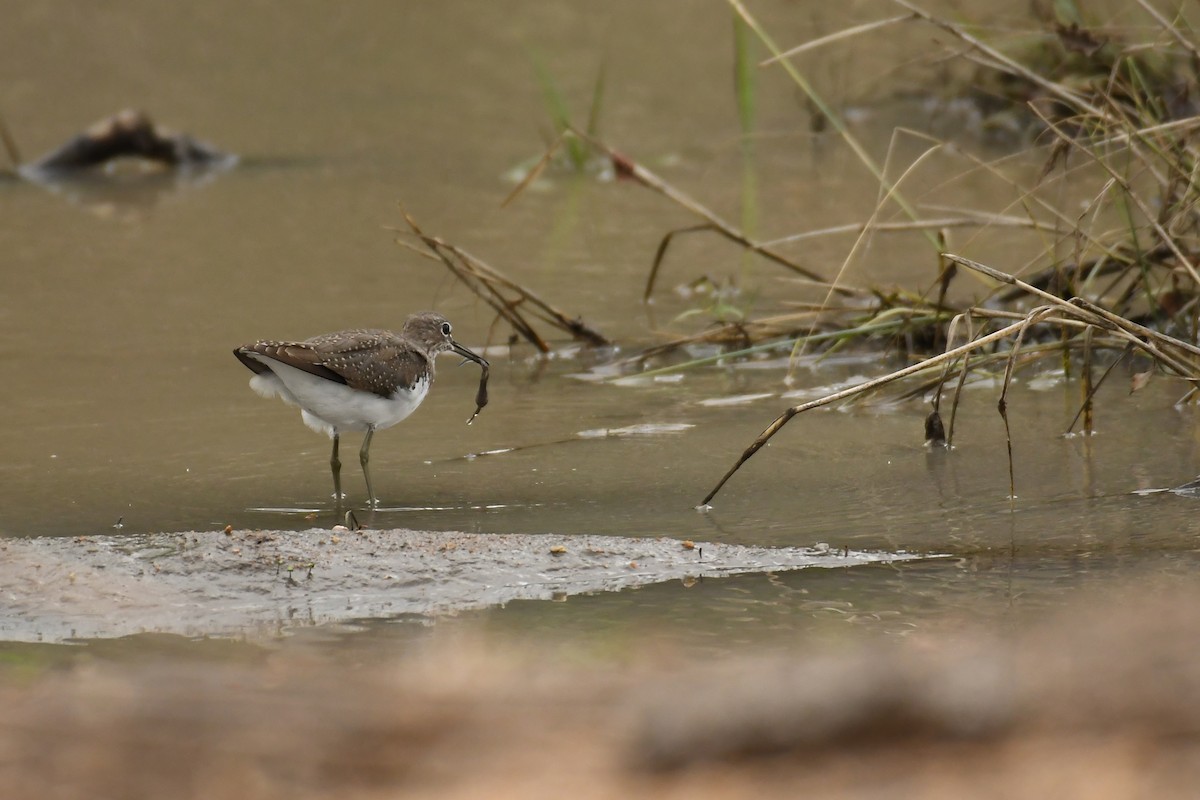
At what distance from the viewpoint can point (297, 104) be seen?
45.3 feet

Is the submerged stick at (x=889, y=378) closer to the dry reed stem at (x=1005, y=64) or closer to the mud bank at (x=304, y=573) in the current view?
the mud bank at (x=304, y=573)

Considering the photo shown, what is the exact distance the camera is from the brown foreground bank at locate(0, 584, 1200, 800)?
2051mm

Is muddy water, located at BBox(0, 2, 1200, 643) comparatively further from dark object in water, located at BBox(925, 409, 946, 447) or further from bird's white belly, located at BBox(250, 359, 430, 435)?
bird's white belly, located at BBox(250, 359, 430, 435)

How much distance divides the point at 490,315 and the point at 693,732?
6.08 meters

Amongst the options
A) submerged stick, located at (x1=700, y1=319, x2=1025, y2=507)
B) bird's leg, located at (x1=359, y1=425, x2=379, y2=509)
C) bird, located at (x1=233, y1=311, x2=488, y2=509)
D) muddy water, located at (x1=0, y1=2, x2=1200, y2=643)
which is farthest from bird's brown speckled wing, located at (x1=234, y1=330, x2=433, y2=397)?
submerged stick, located at (x1=700, y1=319, x2=1025, y2=507)

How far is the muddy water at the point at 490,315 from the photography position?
4.89 metres

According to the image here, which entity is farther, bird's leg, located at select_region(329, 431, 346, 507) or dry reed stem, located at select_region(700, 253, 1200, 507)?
bird's leg, located at select_region(329, 431, 346, 507)

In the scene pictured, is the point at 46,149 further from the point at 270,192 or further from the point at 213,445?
the point at 213,445

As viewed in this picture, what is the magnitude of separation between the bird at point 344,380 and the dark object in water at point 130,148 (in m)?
6.66

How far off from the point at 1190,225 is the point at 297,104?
9216mm

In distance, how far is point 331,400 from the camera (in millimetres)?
5547

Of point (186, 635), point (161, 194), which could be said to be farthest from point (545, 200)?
point (186, 635)

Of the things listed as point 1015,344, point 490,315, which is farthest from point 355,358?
point 490,315

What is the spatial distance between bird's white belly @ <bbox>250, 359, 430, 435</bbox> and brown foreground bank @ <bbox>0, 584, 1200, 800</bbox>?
119 inches
